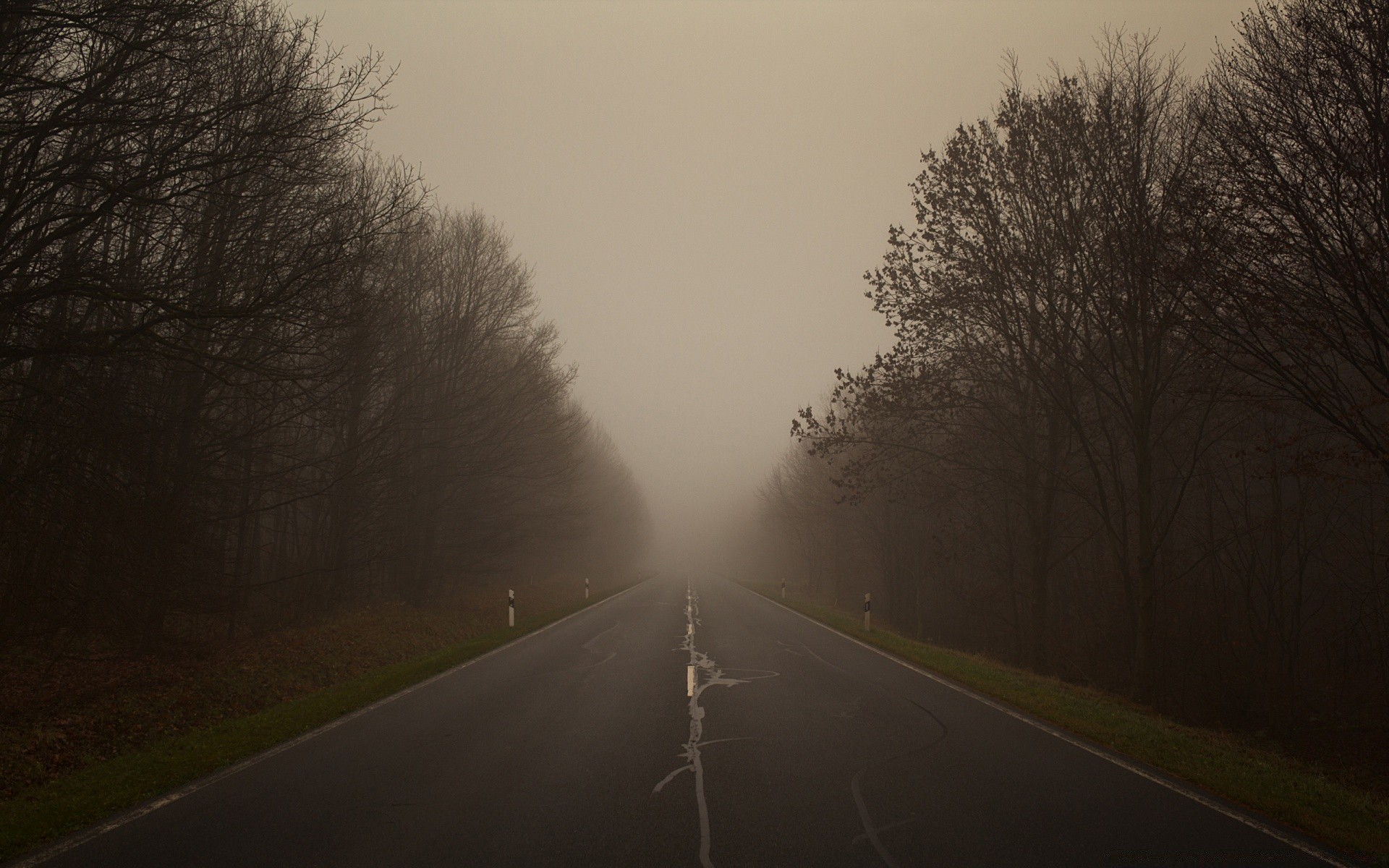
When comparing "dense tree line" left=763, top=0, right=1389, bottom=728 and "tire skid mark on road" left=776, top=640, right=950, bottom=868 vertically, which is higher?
"dense tree line" left=763, top=0, right=1389, bottom=728

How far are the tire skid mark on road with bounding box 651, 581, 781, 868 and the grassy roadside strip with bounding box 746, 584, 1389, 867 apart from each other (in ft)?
12.7

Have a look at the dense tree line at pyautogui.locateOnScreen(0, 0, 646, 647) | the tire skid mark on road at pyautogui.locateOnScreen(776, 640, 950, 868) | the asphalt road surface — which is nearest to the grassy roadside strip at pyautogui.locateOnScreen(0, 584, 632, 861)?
the asphalt road surface

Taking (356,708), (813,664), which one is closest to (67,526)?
(356,708)

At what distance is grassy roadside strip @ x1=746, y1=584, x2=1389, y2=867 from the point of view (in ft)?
15.3

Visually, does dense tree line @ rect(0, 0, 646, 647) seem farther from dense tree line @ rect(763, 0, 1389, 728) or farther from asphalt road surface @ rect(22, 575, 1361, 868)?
dense tree line @ rect(763, 0, 1389, 728)

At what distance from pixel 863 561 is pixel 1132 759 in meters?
34.0

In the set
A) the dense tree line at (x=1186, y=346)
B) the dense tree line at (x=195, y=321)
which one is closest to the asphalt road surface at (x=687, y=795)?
the dense tree line at (x=195, y=321)

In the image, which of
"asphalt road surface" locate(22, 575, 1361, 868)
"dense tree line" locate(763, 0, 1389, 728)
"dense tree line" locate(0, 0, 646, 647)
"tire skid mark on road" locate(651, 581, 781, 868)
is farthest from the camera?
"dense tree line" locate(763, 0, 1389, 728)

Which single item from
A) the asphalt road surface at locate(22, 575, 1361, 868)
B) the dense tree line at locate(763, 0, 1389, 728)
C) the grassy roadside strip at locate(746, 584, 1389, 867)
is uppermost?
the dense tree line at locate(763, 0, 1389, 728)

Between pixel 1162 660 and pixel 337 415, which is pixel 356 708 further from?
pixel 1162 660

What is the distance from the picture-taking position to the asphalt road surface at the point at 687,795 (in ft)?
12.8

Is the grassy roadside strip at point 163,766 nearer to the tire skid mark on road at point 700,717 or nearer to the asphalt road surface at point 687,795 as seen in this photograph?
the asphalt road surface at point 687,795

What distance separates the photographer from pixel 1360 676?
45.3 feet

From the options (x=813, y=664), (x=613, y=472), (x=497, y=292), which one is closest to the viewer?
(x=813, y=664)
